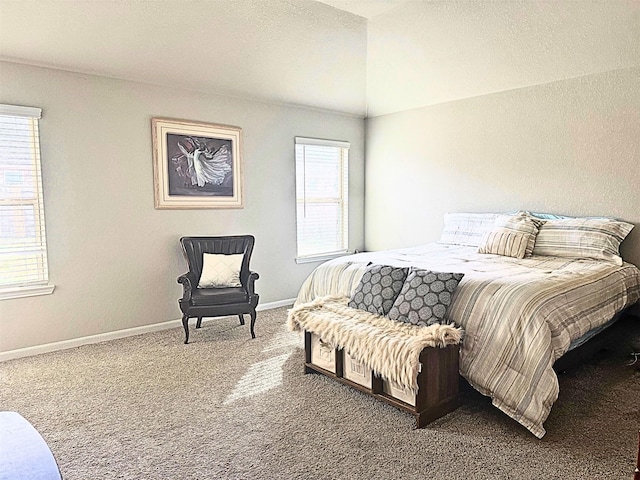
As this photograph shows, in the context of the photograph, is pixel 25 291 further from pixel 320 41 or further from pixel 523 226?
pixel 523 226

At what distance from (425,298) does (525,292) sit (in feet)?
1.91

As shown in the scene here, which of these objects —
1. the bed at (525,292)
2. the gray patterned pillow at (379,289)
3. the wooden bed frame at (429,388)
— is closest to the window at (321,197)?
the bed at (525,292)

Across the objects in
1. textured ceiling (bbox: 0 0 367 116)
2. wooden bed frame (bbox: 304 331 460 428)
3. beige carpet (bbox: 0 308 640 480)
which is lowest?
beige carpet (bbox: 0 308 640 480)

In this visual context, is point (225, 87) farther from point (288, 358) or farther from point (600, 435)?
point (600, 435)

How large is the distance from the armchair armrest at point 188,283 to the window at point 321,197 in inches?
62.4

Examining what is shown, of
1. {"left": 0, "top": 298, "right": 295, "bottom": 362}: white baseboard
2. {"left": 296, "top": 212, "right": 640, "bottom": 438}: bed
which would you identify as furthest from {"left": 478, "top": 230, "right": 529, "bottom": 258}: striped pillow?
{"left": 0, "top": 298, "right": 295, "bottom": 362}: white baseboard

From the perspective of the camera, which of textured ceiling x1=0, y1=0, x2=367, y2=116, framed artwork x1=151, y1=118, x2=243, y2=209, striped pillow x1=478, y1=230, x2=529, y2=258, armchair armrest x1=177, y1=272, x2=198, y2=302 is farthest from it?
framed artwork x1=151, y1=118, x2=243, y2=209

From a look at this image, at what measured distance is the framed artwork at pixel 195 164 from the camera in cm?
433

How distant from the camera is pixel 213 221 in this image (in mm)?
4750

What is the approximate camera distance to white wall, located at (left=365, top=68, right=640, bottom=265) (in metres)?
3.86

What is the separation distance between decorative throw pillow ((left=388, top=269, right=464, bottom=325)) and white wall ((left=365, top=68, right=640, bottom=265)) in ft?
6.94

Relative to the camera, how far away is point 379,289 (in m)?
3.01

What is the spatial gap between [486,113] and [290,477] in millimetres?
4145

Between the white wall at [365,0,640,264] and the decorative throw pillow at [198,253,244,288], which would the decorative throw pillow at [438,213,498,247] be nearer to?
the white wall at [365,0,640,264]
